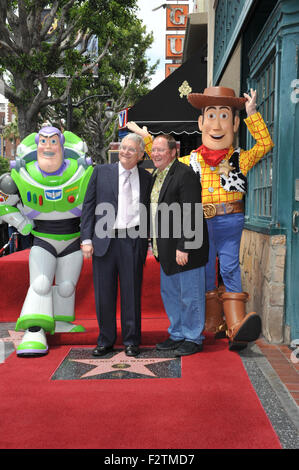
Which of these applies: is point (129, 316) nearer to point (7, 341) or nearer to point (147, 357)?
point (147, 357)

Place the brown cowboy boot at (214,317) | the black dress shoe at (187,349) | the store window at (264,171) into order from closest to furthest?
the black dress shoe at (187,349) → the brown cowboy boot at (214,317) → the store window at (264,171)

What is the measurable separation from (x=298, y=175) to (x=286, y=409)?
2.16m

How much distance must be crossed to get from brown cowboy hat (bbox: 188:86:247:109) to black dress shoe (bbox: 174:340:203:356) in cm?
216

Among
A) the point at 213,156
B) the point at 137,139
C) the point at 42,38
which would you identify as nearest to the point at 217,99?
the point at 213,156

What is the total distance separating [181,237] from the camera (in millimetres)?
4320

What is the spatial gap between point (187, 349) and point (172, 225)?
43.1 inches

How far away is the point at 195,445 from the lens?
2725mm

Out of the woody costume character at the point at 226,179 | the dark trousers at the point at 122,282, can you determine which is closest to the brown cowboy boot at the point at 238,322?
the woody costume character at the point at 226,179

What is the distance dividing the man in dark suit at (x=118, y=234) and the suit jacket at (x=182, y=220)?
18 centimetres

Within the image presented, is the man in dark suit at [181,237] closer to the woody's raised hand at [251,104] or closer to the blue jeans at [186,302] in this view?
the blue jeans at [186,302]

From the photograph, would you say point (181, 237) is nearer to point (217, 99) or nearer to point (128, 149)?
point (128, 149)

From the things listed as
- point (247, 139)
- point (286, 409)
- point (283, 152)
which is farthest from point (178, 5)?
point (286, 409)

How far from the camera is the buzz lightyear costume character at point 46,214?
4590mm

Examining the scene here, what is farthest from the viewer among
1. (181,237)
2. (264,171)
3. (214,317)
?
(264,171)
